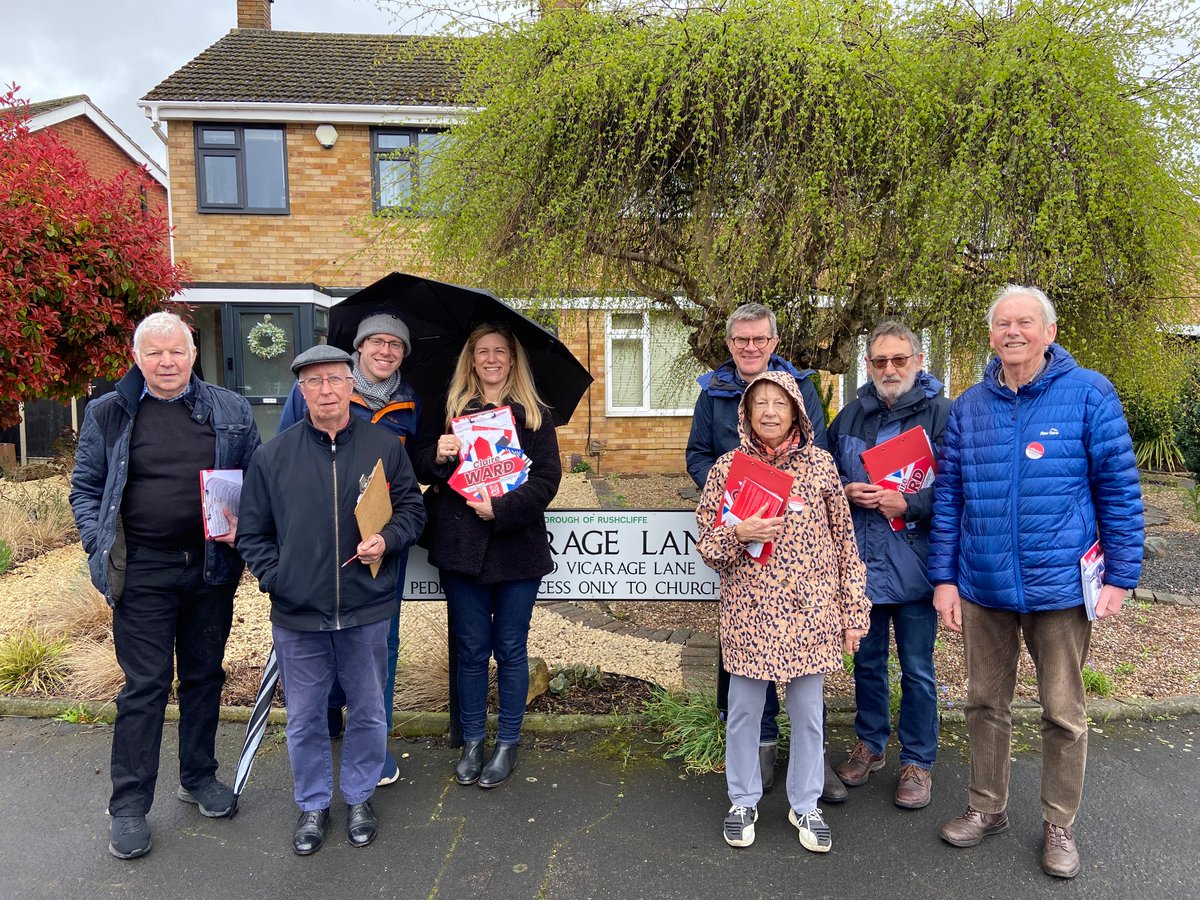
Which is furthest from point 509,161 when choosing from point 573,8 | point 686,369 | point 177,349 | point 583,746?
point 583,746

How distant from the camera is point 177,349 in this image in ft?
10.2

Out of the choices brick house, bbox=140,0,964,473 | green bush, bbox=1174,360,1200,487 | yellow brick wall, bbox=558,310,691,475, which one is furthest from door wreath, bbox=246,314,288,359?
green bush, bbox=1174,360,1200,487

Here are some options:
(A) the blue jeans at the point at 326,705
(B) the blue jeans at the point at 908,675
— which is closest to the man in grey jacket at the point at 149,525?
(A) the blue jeans at the point at 326,705

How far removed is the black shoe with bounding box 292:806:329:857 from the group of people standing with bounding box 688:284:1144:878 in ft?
5.61

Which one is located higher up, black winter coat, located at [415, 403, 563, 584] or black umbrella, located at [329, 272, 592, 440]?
black umbrella, located at [329, 272, 592, 440]

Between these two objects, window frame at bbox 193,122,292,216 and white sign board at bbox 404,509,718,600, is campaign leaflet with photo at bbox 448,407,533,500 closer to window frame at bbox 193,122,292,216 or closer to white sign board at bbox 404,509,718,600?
white sign board at bbox 404,509,718,600

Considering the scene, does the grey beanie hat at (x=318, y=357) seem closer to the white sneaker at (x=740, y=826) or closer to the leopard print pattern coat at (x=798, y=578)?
the leopard print pattern coat at (x=798, y=578)

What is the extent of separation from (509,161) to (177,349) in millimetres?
2135

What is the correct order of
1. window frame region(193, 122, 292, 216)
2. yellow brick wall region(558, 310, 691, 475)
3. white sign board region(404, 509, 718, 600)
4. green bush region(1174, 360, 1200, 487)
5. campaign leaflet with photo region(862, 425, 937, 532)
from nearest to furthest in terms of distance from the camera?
campaign leaflet with photo region(862, 425, 937, 532) < white sign board region(404, 509, 718, 600) < green bush region(1174, 360, 1200, 487) < window frame region(193, 122, 292, 216) < yellow brick wall region(558, 310, 691, 475)

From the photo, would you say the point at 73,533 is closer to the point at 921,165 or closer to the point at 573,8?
the point at 573,8

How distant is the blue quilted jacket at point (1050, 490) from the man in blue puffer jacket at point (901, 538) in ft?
1.04

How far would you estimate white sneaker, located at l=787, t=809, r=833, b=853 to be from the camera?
10.1 feet

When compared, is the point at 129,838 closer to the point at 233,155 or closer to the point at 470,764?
the point at 470,764

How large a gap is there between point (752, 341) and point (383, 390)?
1690 mm
